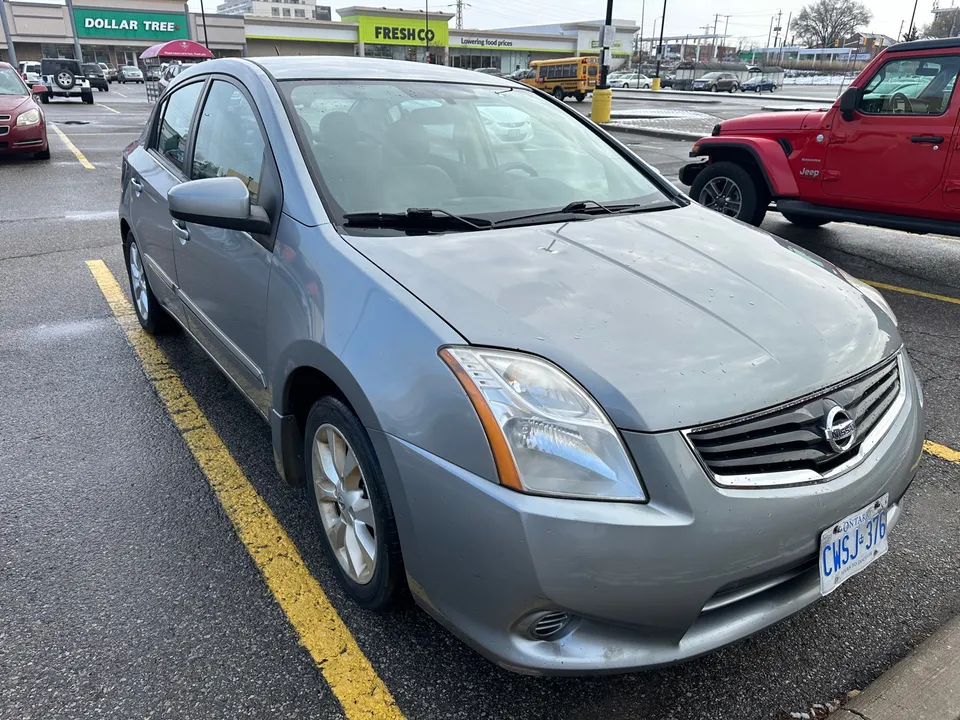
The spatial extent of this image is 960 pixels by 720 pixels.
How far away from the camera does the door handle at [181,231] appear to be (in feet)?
10.4

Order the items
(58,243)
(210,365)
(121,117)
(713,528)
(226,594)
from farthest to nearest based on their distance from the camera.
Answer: (121,117), (58,243), (210,365), (226,594), (713,528)

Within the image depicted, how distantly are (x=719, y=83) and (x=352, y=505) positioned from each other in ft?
183

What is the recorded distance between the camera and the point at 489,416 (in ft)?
5.44

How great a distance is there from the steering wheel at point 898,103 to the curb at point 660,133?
945cm

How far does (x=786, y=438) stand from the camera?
5.78 feet

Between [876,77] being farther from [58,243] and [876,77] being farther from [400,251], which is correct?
[58,243]

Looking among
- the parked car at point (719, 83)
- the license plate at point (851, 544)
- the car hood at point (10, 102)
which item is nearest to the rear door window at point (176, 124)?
the license plate at point (851, 544)

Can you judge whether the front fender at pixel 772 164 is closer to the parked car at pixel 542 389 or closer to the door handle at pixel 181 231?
the parked car at pixel 542 389

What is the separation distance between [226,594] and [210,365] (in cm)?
205

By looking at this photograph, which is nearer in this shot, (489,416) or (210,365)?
(489,416)

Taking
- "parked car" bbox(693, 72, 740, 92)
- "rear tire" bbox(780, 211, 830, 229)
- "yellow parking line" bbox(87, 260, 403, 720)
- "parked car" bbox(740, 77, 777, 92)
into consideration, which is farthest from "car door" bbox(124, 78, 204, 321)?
"parked car" bbox(740, 77, 777, 92)

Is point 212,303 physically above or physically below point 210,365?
above

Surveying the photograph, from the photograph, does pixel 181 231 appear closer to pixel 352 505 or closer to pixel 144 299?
pixel 144 299

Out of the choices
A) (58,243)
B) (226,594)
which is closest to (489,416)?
(226,594)
